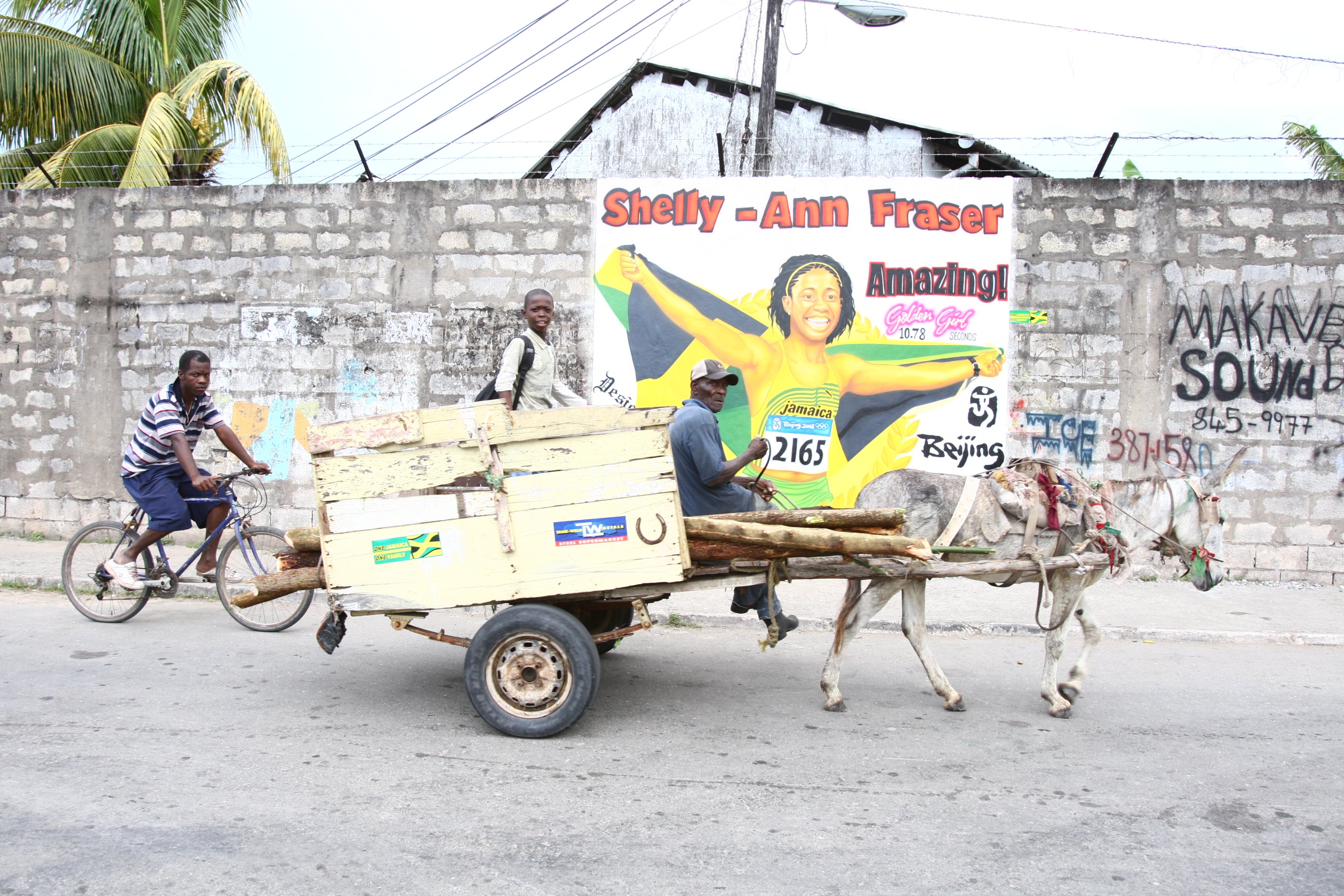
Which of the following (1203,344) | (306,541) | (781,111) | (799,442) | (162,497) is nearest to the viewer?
(306,541)

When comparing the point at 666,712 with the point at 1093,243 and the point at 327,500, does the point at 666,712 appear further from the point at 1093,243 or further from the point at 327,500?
the point at 1093,243

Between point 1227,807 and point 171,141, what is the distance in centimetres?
1240

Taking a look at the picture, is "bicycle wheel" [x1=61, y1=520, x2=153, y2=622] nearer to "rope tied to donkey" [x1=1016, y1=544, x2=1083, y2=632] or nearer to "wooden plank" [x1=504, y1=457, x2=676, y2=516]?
"wooden plank" [x1=504, y1=457, x2=676, y2=516]

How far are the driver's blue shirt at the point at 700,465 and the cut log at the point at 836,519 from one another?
346mm

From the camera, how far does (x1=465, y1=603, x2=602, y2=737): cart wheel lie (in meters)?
4.27

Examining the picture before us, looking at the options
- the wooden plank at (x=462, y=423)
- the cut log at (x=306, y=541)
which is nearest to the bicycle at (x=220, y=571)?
the cut log at (x=306, y=541)

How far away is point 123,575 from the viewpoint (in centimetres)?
639

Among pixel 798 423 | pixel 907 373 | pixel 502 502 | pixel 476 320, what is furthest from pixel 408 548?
pixel 907 373

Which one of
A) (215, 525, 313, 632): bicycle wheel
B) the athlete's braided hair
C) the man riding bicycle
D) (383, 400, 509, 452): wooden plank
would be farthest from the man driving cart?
the athlete's braided hair

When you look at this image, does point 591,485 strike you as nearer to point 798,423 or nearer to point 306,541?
point 306,541

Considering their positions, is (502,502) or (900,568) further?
(900,568)

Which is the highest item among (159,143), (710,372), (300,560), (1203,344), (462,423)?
(159,143)

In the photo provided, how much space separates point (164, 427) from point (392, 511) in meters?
2.87

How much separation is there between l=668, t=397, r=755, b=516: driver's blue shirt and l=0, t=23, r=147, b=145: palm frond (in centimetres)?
1185
